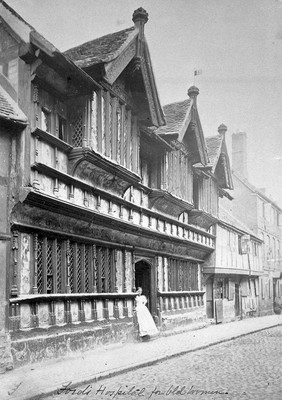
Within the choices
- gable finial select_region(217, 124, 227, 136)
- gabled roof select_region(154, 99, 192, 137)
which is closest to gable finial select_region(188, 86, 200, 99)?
gabled roof select_region(154, 99, 192, 137)

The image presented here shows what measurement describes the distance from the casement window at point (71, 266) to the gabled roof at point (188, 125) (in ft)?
20.6

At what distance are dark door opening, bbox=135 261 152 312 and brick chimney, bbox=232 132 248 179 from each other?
27985 millimetres

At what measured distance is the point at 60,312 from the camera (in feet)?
41.6

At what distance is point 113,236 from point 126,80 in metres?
4.74

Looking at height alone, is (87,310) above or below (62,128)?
below

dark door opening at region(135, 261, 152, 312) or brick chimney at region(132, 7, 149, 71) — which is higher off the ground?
brick chimney at region(132, 7, 149, 71)

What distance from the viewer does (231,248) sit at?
29797 millimetres

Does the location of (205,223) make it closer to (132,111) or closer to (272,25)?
(132,111)

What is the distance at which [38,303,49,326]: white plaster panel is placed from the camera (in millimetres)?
11805

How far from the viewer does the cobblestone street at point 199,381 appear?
859cm

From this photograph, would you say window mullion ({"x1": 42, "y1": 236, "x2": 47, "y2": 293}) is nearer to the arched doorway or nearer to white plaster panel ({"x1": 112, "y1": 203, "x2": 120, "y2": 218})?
white plaster panel ({"x1": 112, "y1": 203, "x2": 120, "y2": 218})

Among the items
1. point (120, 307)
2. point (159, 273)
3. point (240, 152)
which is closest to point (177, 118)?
point (159, 273)

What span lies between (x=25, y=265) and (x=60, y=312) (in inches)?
71.8

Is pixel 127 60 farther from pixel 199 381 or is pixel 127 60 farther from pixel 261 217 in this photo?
pixel 261 217
